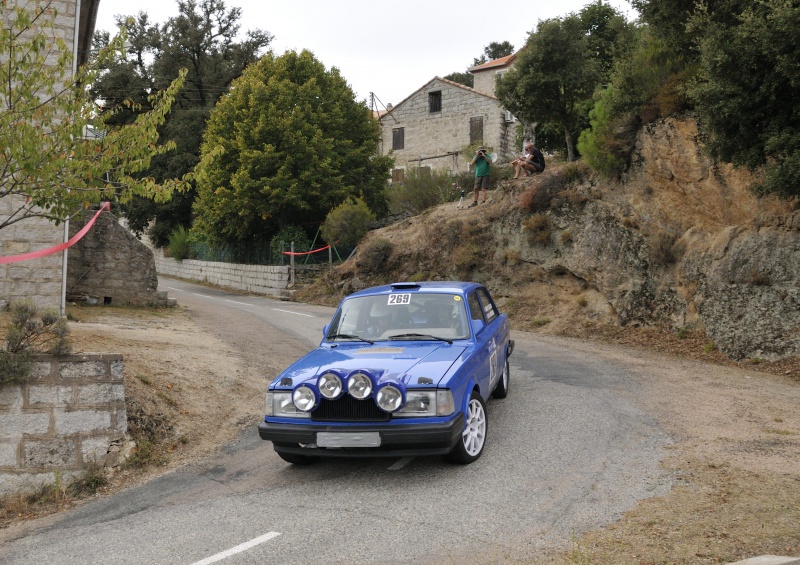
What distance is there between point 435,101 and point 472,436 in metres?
37.4

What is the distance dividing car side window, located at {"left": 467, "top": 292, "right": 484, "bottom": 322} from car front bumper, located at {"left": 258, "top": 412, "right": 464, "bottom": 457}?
189 cm

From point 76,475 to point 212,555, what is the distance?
269 centimetres

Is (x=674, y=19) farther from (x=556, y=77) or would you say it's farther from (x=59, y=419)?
(x=59, y=419)

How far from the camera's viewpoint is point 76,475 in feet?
21.6

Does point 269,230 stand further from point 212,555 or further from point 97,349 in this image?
point 212,555

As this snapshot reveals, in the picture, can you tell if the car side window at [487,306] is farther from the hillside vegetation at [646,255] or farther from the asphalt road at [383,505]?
the hillside vegetation at [646,255]

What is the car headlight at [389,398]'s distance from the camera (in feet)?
18.7

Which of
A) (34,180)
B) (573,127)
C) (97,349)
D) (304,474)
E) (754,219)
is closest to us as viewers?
(304,474)

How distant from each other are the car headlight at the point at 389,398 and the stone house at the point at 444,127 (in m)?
32.6

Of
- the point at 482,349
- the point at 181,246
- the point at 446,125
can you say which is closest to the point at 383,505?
the point at 482,349

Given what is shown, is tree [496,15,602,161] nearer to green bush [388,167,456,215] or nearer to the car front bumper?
green bush [388,167,456,215]

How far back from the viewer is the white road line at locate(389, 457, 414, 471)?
20.5 ft

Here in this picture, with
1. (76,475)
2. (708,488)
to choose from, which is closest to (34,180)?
(76,475)

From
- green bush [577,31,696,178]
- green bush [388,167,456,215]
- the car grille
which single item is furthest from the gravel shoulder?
green bush [388,167,456,215]
